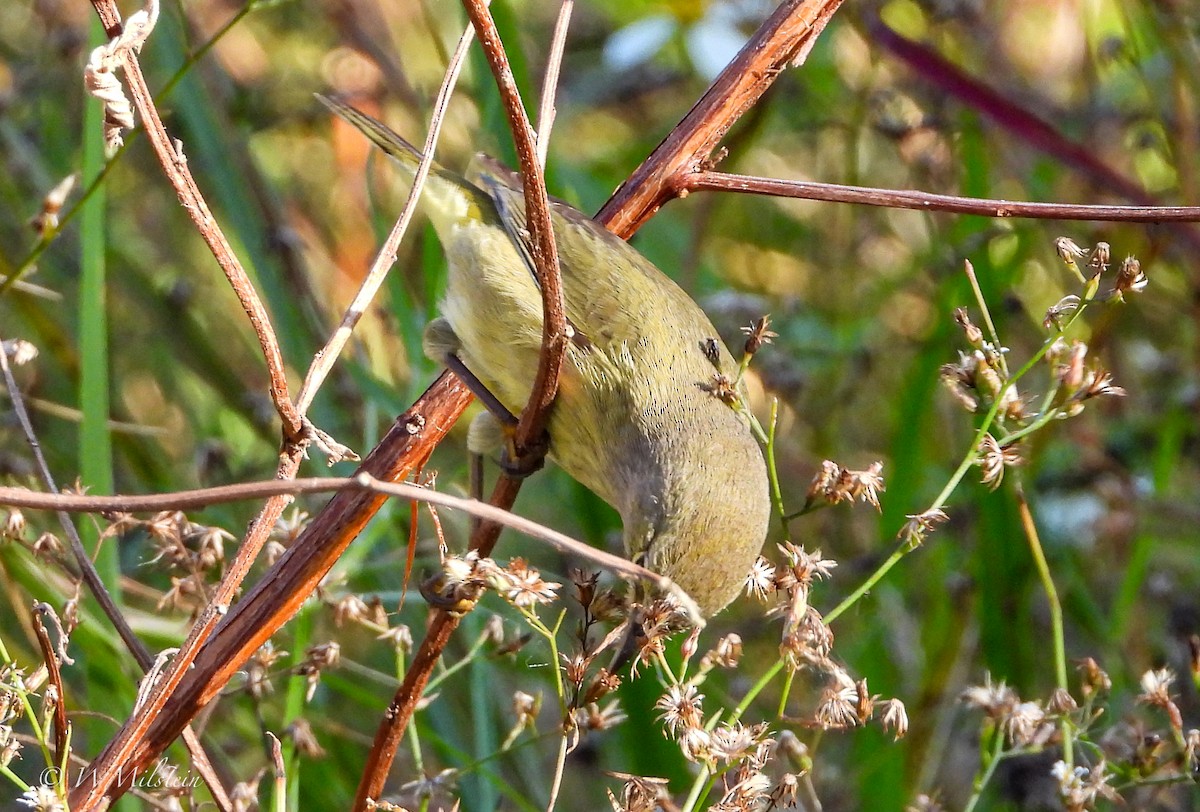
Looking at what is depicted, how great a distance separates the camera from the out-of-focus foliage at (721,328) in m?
2.93

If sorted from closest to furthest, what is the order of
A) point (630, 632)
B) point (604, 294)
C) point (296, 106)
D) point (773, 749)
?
point (773, 749)
point (630, 632)
point (604, 294)
point (296, 106)

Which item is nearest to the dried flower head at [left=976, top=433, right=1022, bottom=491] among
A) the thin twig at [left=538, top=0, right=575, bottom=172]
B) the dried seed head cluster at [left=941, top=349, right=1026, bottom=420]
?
the dried seed head cluster at [left=941, top=349, right=1026, bottom=420]

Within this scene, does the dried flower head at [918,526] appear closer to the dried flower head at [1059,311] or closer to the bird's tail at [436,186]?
the dried flower head at [1059,311]

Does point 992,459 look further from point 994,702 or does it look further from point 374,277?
point 374,277

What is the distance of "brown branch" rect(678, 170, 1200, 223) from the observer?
1642 millimetres

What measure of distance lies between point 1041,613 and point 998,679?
71 cm

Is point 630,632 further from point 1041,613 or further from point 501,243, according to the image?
point 1041,613

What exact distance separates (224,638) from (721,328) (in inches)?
86.2

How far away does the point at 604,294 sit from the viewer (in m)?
2.71

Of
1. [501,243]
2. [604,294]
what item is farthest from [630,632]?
[501,243]

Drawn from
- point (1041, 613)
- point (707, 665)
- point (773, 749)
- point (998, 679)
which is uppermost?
point (707, 665)

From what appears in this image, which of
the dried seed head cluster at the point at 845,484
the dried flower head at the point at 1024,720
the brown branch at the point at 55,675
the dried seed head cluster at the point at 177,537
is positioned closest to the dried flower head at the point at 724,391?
the dried seed head cluster at the point at 845,484

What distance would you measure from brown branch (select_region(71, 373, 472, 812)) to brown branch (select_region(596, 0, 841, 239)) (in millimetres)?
677

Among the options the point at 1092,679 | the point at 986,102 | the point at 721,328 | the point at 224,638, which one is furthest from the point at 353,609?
the point at 721,328
